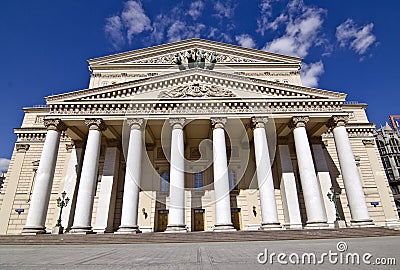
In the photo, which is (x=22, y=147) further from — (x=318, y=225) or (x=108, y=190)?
→ (x=318, y=225)

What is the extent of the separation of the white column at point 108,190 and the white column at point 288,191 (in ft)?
55.2

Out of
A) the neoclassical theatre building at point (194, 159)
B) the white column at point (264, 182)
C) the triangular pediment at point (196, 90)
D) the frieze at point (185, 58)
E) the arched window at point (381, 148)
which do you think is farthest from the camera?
the arched window at point (381, 148)

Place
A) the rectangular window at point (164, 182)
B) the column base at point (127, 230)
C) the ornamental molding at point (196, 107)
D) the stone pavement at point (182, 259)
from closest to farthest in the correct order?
1. the stone pavement at point (182, 259)
2. the column base at point (127, 230)
3. the ornamental molding at point (196, 107)
4. the rectangular window at point (164, 182)

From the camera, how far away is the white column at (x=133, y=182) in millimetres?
19375

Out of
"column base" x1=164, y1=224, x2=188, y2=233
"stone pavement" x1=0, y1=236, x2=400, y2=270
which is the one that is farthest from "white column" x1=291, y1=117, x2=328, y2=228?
"stone pavement" x1=0, y1=236, x2=400, y2=270

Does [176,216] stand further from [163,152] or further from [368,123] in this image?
[368,123]

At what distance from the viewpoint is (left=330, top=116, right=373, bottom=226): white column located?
797 inches

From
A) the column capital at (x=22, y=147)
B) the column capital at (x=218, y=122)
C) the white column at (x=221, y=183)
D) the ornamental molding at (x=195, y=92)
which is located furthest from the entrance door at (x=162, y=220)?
the column capital at (x=22, y=147)

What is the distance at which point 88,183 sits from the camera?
20.6 meters

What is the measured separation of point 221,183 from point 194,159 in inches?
381

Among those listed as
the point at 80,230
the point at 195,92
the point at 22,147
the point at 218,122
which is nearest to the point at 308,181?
the point at 218,122

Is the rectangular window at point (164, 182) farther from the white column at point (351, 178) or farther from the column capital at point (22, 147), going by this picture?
the white column at point (351, 178)

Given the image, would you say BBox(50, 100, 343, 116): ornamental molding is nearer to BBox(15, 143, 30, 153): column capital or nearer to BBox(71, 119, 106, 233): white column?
BBox(71, 119, 106, 233): white column

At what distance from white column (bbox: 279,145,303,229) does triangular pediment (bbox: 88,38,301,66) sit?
15.3 metres
